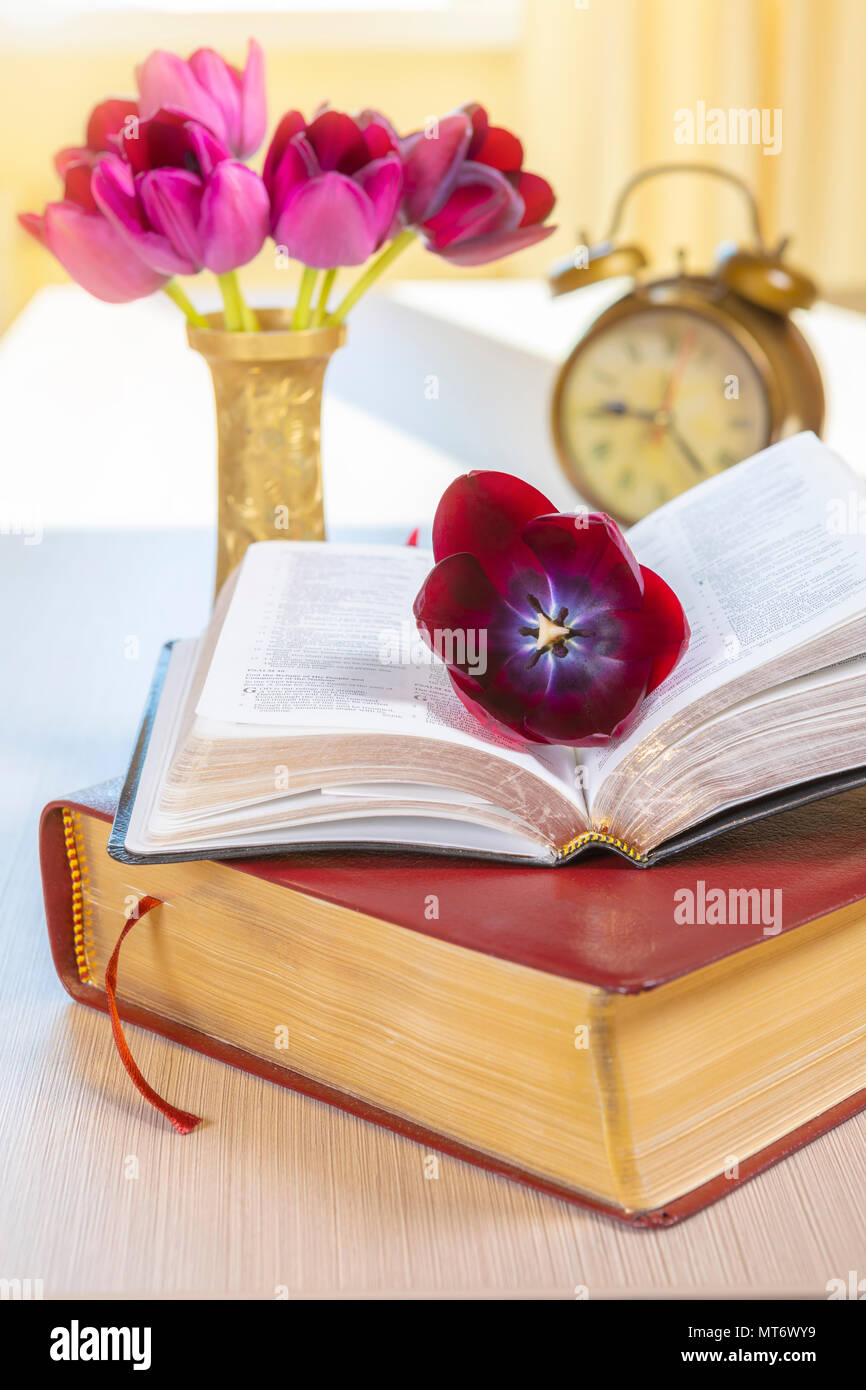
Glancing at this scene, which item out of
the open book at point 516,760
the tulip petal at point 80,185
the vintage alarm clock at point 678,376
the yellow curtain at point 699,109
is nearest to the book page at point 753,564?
the open book at point 516,760

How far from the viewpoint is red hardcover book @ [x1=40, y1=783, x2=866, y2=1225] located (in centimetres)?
49

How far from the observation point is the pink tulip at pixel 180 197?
78cm

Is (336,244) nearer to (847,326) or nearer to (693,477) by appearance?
(693,477)

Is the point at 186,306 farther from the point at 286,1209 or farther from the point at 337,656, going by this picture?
the point at 286,1209

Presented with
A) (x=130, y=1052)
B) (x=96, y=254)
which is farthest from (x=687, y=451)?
(x=130, y=1052)

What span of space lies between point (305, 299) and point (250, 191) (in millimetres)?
120

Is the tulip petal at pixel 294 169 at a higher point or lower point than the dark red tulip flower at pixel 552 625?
higher

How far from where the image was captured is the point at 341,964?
55 centimetres

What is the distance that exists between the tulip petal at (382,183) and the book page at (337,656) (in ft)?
0.72

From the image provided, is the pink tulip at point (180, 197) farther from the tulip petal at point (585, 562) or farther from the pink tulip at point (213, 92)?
the tulip petal at point (585, 562)

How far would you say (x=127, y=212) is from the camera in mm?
794

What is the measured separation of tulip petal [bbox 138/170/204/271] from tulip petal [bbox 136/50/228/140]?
9 cm

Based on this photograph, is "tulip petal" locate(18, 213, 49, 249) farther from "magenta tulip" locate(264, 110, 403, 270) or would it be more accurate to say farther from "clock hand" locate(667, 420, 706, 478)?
"clock hand" locate(667, 420, 706, 478)
